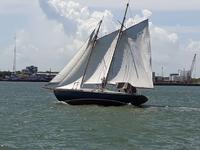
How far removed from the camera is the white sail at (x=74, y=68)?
66.6 meters

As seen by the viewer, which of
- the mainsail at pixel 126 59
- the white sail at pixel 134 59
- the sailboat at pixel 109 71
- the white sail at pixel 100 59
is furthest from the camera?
the white sail at pixel 100 59

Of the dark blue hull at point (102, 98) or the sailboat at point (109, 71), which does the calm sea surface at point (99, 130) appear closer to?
the dark blue hull at point (102, 98)

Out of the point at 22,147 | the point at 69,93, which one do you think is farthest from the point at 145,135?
the point at 69,93

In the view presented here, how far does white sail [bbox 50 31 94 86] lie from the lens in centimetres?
6662

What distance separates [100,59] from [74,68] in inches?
126

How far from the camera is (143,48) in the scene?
65.8 meters

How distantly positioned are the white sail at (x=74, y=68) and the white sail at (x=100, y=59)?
859mm

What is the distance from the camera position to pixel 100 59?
68125mm

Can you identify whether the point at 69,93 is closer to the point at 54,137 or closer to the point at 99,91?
the point at 99,91

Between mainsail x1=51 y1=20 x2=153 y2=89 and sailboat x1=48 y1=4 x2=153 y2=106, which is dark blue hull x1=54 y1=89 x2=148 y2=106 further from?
mainsail x1=51 y1=20 x2=153 y2=89

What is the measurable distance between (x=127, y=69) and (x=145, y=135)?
28034 mm

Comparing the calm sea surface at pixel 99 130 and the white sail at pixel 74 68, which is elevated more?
the white sail at pixel 74 68

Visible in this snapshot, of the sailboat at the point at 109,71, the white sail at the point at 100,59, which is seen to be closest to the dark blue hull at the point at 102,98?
the sailboat at the point at 109,71

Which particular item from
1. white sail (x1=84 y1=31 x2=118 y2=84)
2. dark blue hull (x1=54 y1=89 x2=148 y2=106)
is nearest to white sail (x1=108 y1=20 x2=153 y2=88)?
white sail (x1=84 y1=31 x2=118 y2=84)
